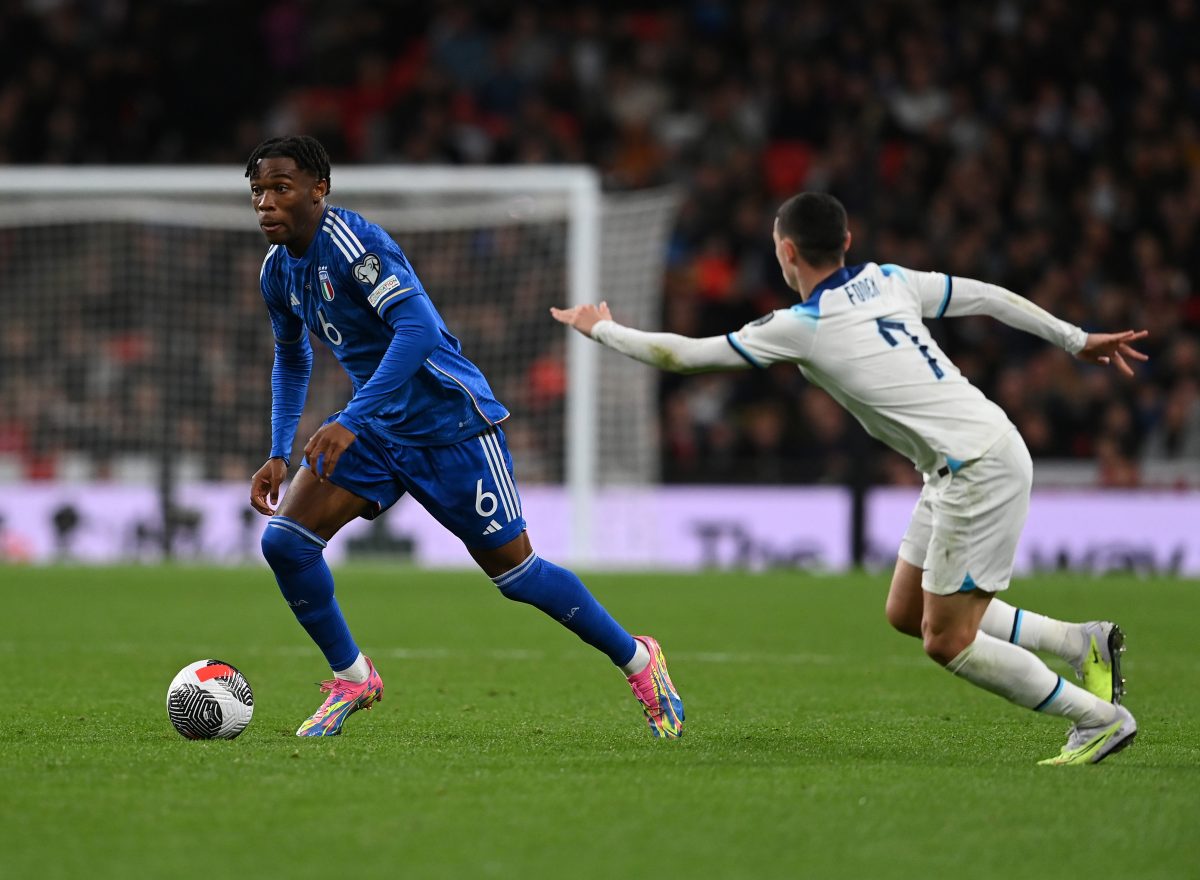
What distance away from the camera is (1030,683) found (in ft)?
16.8

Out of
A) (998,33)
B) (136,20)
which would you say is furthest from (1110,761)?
(136,20)

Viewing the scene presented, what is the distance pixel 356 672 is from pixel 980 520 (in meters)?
2.25

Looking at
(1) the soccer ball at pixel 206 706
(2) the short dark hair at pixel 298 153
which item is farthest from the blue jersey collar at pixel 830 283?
(1) the soccer ball at pixel 206 706

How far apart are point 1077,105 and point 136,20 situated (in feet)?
38.0

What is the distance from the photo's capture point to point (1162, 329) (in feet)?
56.5

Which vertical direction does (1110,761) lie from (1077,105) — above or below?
below

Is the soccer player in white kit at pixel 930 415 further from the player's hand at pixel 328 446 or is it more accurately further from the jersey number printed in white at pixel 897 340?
the player's hand at pixel 328 446

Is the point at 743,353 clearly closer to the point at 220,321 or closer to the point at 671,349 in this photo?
the point at 671,349

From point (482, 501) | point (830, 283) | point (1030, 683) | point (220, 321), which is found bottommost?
point (1030, 683)

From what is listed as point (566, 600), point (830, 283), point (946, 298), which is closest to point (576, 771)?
point (566, 600)

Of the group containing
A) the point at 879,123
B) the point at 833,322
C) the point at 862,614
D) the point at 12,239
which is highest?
the point at 879,123

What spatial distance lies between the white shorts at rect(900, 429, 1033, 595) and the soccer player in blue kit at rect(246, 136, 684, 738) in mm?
1209

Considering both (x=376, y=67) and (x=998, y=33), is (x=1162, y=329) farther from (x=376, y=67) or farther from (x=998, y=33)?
(x=376, y=67)

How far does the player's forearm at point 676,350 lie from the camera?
5125 millimetres
